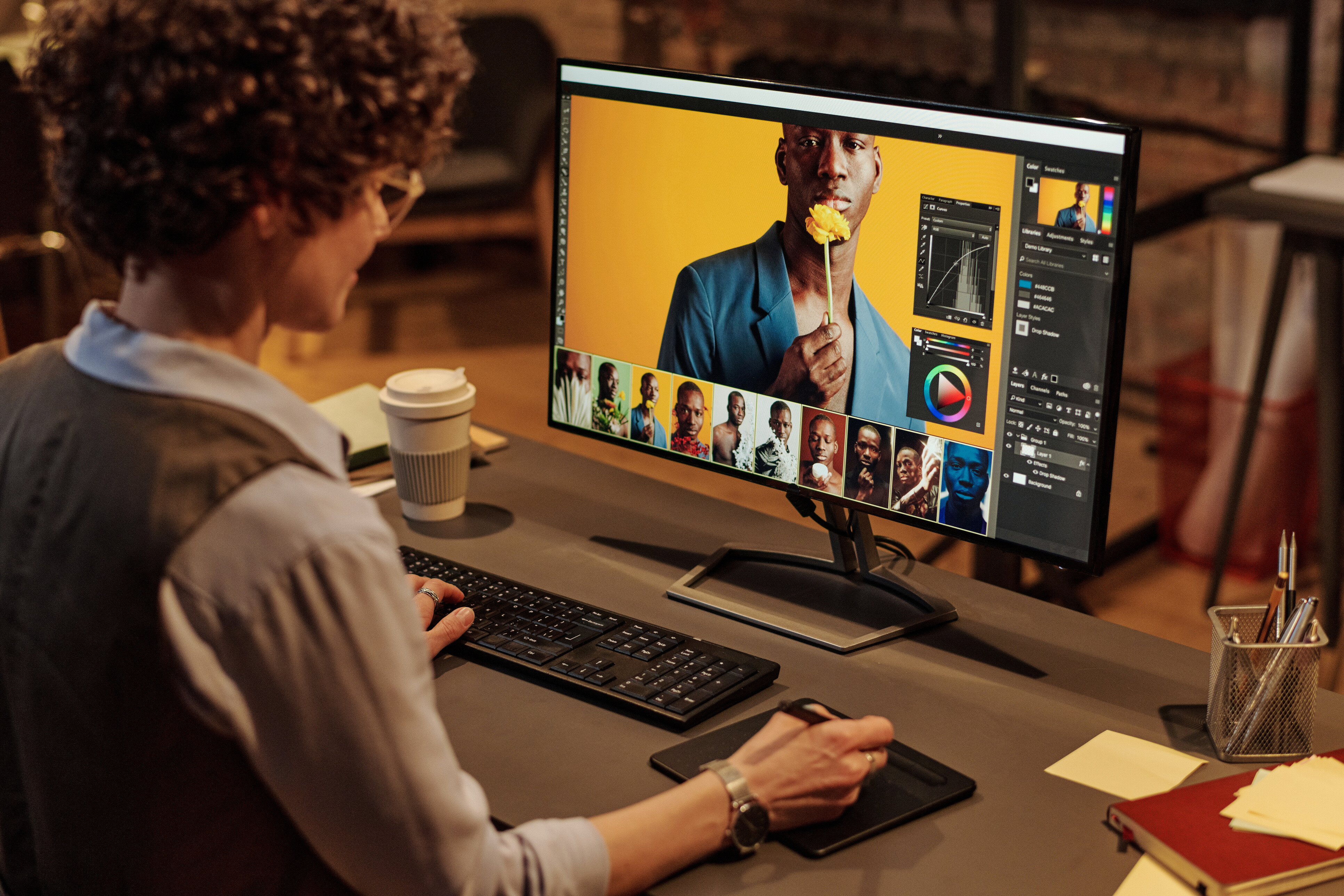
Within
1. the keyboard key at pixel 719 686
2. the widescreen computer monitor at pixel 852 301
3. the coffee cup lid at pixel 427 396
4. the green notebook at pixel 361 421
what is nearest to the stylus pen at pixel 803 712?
the keyboard key at pixel 719 686

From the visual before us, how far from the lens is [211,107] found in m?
0.77

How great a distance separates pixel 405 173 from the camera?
3.01ft

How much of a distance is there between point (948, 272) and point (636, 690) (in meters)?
0.45

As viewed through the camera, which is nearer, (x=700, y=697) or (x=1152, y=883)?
(x=1152, y=883)

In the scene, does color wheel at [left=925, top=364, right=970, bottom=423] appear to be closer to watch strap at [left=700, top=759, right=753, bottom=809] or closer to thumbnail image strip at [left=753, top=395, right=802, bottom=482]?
thumbnail image strip at [left=753, top=395, right=802, bottom=482]

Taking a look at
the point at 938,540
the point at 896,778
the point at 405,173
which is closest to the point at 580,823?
the point at 896,778

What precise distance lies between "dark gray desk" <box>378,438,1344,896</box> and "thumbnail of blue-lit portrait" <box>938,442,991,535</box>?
0.13 m

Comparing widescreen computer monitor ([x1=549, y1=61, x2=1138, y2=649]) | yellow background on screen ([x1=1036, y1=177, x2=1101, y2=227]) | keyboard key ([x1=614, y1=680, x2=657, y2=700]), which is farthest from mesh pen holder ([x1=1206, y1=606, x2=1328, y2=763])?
keyboard key ([x1=614, y1=680, x2=657, y2=700])

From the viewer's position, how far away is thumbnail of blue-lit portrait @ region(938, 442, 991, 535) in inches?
47.2

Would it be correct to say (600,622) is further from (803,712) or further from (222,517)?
(222,517)

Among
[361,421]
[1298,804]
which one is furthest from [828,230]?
[361,421]

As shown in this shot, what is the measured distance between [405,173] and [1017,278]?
1.72 ft

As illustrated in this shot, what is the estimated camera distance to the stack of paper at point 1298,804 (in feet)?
3.09

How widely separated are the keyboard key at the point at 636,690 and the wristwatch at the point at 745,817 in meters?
0.17
